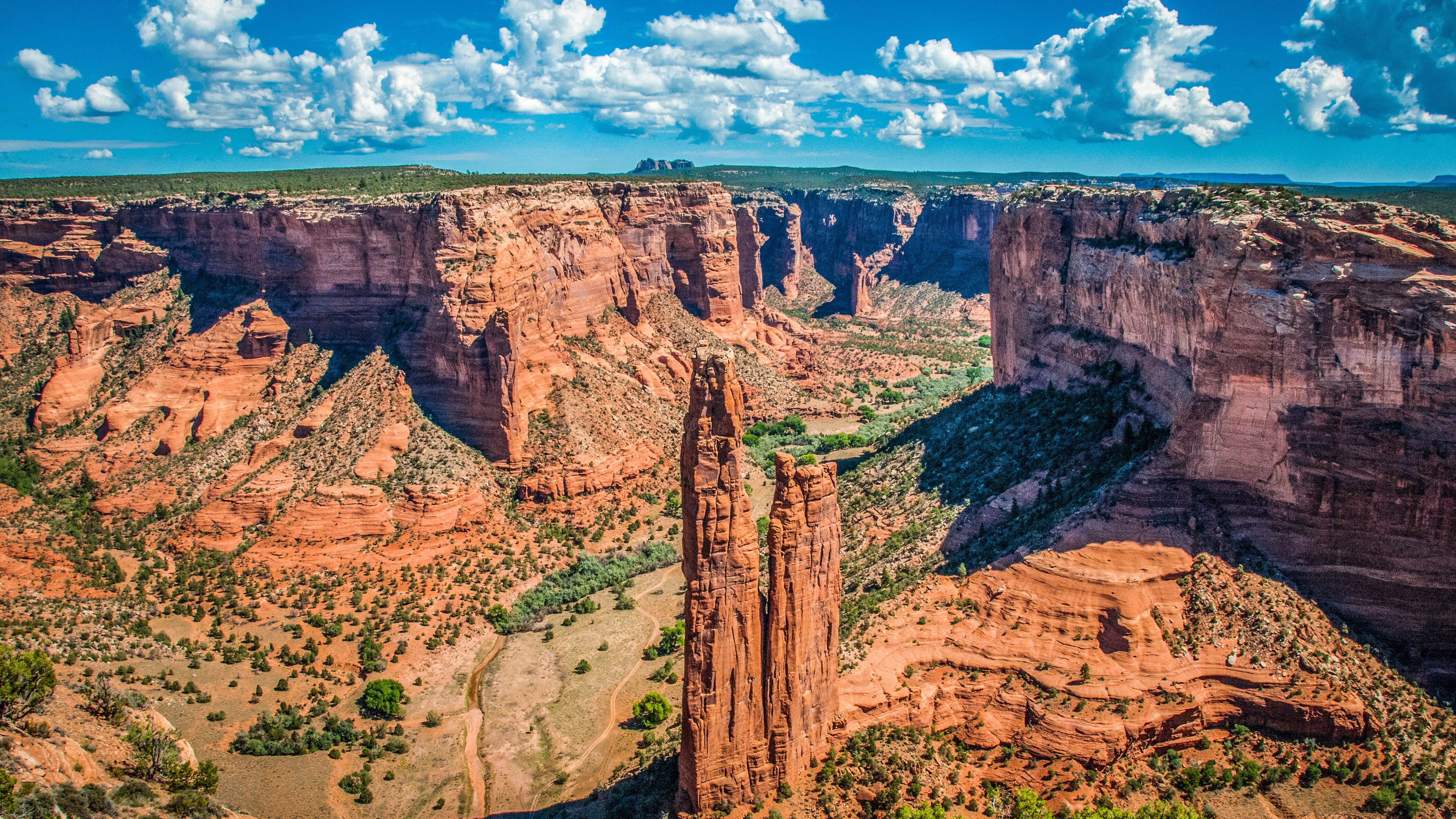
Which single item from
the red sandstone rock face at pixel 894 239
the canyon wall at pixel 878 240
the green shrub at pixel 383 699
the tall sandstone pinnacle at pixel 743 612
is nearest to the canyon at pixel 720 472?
the tall sandstone pinnacle at pixel 743 612

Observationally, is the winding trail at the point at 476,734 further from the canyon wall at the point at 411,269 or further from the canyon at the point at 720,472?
the canyon wall at the point at 411,269

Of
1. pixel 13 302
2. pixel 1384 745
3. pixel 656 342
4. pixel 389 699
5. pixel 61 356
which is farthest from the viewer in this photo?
pixel 656 342

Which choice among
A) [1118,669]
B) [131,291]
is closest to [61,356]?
[131,291]

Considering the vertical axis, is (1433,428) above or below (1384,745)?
above

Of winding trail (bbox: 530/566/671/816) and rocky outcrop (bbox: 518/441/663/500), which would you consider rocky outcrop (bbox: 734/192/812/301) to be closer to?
rocky outcrop (bbox: 518/441/663/500)

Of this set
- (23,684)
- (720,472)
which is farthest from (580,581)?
(720,472)

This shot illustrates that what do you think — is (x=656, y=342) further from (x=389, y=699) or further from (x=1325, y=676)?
(x=1325, y=676)
